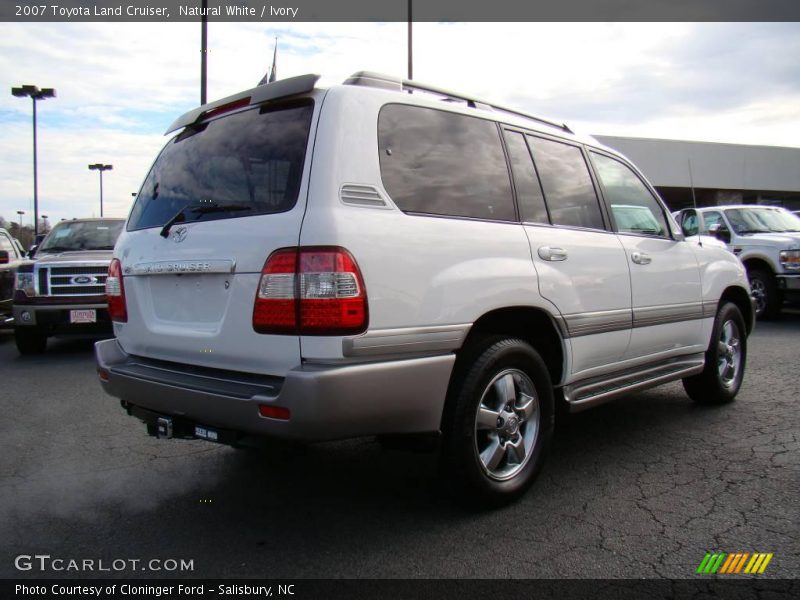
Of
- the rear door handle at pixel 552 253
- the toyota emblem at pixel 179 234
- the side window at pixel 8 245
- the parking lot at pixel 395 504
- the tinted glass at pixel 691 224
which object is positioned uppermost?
the side window at pixel 8 245

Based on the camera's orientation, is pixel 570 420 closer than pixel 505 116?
No

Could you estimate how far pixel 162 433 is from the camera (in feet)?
10.3

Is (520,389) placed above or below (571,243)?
below

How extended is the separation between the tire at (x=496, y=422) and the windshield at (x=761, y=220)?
9618 mm

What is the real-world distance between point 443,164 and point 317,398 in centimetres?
134

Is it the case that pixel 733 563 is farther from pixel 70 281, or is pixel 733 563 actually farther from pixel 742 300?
pixel 70 281

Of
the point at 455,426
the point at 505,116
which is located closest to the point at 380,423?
the point at 455,426

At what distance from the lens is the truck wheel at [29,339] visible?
8523 millimetres

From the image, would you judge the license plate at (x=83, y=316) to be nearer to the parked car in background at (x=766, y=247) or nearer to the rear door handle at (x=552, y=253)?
the rear door handle at (x=552, y=253)

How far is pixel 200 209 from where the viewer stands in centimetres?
319

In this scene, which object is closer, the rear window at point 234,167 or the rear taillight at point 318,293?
the rear taillight at point 318,293

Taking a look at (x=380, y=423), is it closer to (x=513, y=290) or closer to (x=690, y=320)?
(x=513, y=290)

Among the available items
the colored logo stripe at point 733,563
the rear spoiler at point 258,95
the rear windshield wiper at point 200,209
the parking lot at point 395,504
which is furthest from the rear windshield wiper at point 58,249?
the colored logo stripe at point 733,563

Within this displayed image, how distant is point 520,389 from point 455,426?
60cm
